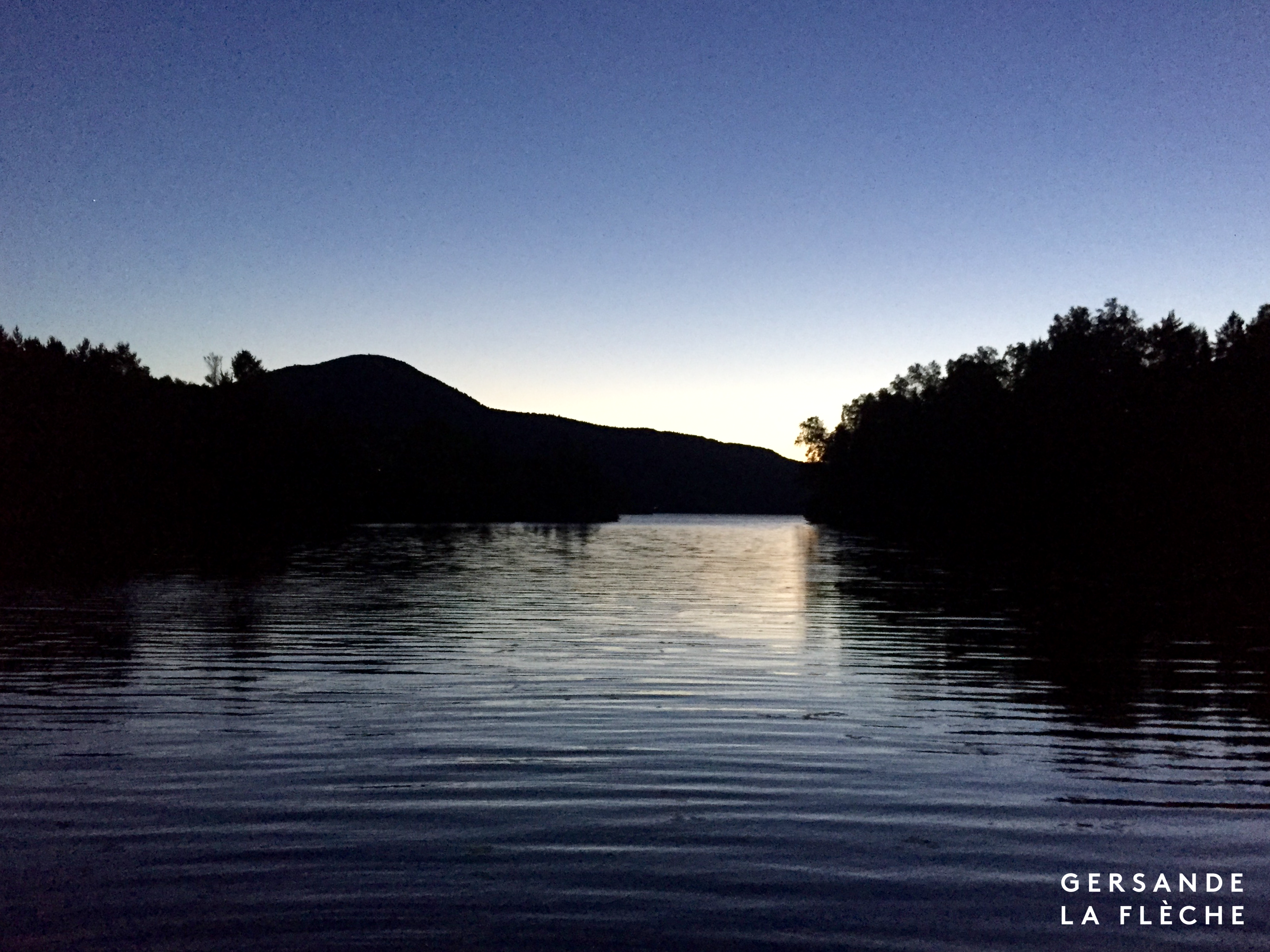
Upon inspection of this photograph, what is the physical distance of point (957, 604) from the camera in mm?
30750

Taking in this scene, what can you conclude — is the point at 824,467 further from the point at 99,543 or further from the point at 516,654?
the point at 516,654

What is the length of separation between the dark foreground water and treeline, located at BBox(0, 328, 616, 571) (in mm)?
30119

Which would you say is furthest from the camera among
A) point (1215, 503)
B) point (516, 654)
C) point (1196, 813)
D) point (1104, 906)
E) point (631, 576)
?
point (1215, 503)

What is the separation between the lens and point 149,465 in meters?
104

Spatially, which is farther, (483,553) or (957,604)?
(483,553)

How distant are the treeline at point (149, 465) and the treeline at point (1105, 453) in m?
51.3

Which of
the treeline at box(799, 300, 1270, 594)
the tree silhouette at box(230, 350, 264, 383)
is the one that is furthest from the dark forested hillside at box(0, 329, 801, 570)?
the treeline at box(799, 300, 1270, 594)

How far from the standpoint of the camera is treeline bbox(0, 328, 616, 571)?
66938 millimetres

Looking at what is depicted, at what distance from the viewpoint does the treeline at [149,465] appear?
66.9 meters

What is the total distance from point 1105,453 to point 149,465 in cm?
8608

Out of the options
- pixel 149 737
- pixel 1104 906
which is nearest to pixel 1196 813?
pixel 1104 906

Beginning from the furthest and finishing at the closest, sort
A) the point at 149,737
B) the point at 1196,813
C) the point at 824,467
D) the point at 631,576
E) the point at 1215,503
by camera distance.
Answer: the point at 824,467 → the point at 1215,503 → the point at 631,576 → the point at 149,737 → the point at 1196,813

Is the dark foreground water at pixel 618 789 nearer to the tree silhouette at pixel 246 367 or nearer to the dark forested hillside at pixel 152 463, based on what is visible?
the dark forested hillside at pixel 152 463

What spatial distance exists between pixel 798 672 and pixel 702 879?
1018cm
